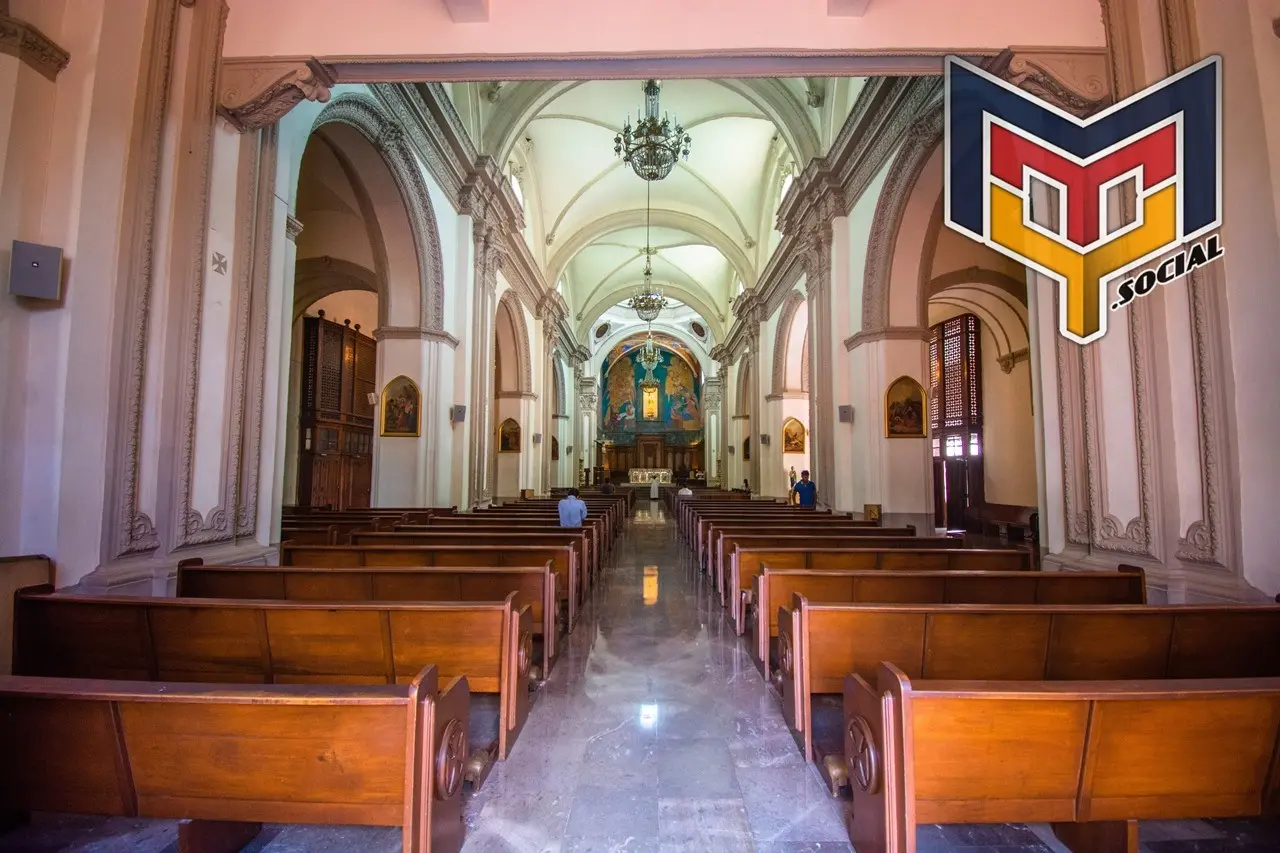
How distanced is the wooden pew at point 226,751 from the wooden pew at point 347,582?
1900 millimetres

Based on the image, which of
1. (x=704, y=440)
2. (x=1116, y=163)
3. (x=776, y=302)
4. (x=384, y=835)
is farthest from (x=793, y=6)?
(x=704, y=440)

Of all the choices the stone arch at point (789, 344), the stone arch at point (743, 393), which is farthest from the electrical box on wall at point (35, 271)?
the stone arch at point (743, 393)

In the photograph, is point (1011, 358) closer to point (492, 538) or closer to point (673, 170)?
point (673, 170)

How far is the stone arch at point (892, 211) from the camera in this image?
771cm

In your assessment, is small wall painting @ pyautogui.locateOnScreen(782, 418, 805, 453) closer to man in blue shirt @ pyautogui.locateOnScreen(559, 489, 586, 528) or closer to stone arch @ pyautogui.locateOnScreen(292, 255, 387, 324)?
man in blue shirt @ pyautogui.locateOnScreen(559, 489, 586, 528)

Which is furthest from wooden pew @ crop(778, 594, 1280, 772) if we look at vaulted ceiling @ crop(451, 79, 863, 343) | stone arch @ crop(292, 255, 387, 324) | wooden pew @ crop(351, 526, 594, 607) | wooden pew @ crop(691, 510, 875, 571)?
stone arch @ crop(292, 255, 387, 324)

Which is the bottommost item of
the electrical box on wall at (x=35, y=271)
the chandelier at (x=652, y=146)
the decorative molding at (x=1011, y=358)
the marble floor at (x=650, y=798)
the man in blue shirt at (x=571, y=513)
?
the marble floor at (x=650, y=798)

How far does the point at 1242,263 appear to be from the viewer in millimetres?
3391

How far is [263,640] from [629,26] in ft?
14.3

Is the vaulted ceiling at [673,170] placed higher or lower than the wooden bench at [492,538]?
higher

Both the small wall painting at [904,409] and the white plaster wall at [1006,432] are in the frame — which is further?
the white plaster wall at [1006,432]

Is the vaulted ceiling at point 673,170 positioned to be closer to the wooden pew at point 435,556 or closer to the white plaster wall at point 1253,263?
the white plaster wall at point 1253,263

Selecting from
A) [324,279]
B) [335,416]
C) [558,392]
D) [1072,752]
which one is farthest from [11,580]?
[558,392]

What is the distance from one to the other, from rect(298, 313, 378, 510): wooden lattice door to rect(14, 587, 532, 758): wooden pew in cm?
1006
